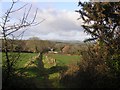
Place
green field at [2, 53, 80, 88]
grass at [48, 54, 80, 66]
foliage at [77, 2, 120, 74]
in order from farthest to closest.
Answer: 1. grass at [48, 54, 80, 66]
2. foliage at [77, 2, 120, 74]
3. green field at [2, 53, 80, 88]

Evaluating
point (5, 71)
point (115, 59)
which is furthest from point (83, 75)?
point (5, 71)

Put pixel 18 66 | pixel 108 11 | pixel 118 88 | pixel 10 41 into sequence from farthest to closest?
1. pixel 108 11
2. pixel 118 88
3. pixel 18 66
4. pixel 10 41

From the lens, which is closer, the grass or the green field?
the green field

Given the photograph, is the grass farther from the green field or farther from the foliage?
the foliage

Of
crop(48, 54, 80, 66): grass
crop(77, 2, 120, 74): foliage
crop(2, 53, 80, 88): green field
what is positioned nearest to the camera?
crop(2, 53, 80, 88): green field

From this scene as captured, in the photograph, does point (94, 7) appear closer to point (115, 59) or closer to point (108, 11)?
point (108, 11)

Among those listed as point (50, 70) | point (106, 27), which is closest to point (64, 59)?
point (50, 70)

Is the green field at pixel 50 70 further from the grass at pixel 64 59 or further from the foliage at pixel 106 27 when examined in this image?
the foliage at pixel 106 27

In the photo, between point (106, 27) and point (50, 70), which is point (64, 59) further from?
point (106, 27)

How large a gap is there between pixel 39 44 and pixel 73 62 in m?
3.82

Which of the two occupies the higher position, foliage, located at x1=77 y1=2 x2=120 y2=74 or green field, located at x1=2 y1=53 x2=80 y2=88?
foliage, located at x1=77 y1=2 x2=120 y2=74

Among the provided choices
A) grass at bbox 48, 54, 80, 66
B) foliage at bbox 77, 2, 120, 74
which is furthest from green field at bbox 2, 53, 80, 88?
foliage at bbox 77, 2, 120, 74

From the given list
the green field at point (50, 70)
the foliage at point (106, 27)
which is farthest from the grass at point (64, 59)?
the foliage at point (106, 27)

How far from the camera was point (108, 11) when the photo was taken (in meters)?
18.4
